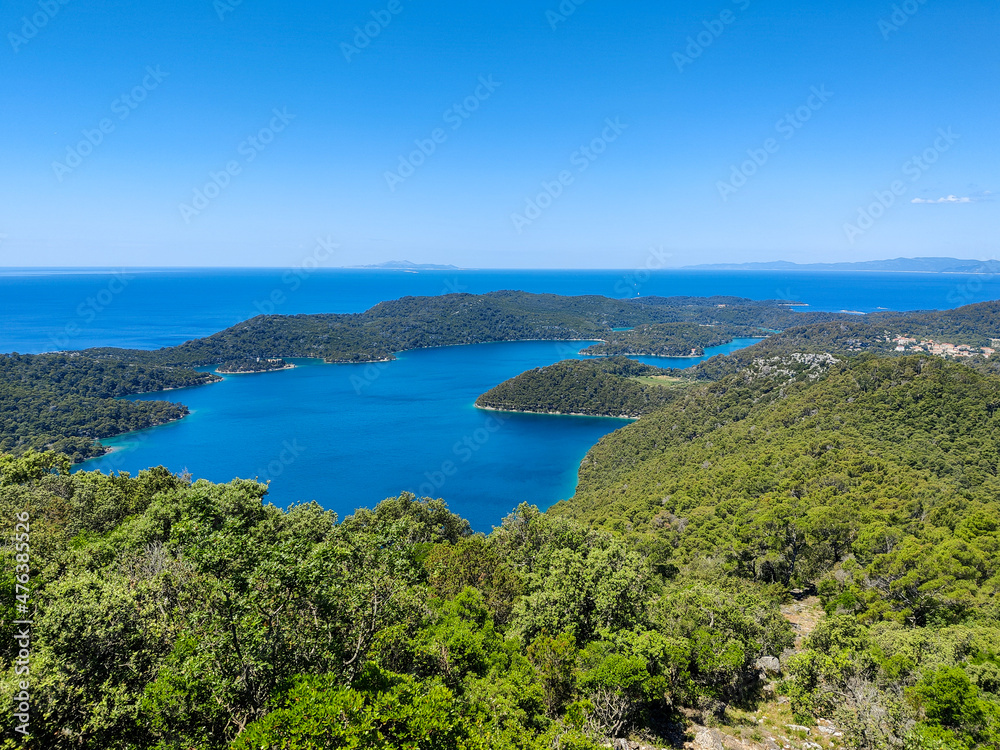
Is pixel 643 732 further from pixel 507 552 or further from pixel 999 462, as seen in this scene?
pixel 999 462

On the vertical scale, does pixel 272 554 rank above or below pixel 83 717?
above

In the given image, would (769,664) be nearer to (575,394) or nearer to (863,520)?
(863,520)

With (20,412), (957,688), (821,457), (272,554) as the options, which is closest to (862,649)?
(957,688)

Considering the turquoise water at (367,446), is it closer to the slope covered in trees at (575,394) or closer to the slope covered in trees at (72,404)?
the slope covered in trees at (575,394)

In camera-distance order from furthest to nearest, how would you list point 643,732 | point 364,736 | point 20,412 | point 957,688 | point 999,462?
point 20,412 < point 999,462 < point 643,732 < point 957,688 < point 364,736

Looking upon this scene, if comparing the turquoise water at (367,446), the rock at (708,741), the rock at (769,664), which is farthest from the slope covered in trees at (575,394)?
the rock at (708,741)

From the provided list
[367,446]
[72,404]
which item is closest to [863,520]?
[367,446]

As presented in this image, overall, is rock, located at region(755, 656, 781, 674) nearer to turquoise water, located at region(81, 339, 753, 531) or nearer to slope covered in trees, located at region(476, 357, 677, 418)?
turquoise water, located at region(81, 339, 753, 531)
